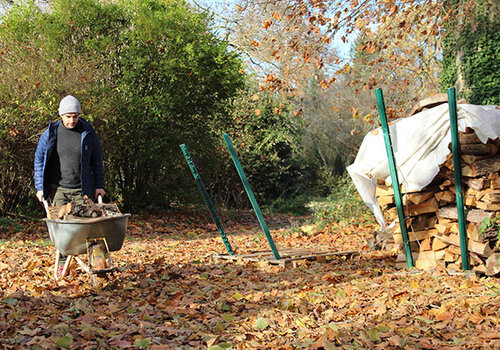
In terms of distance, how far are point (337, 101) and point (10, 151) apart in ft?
82.4

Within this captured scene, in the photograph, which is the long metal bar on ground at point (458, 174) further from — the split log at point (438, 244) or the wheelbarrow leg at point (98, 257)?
the wheelbarrow leg at point (98, 257)

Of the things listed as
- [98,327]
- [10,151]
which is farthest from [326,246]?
[10,151]

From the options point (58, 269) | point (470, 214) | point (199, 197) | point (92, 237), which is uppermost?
point (92, 237)

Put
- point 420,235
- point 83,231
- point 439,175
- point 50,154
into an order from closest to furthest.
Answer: point 83,231 → point 50,154 → point 439,175 → point 420,235

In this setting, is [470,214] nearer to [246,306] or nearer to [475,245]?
[475,245]

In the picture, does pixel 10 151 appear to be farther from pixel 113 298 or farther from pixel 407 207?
pixel 407 207

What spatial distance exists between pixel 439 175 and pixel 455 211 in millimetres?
440

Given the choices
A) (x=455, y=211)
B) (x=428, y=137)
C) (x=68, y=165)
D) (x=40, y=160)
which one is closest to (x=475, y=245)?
(x=455, y=211)

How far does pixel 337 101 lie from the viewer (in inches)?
1291

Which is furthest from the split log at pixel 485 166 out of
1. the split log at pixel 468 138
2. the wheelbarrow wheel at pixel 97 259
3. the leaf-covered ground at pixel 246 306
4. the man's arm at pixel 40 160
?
the man's arm at pixel 40 160

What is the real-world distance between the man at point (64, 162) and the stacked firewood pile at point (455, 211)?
346 centimetres

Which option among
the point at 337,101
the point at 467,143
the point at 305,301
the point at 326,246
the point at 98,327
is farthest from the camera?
the point at 337,101

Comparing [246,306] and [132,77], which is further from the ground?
[132,77]

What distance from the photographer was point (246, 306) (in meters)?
4.95
